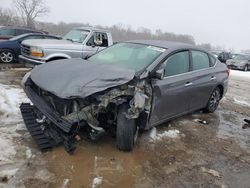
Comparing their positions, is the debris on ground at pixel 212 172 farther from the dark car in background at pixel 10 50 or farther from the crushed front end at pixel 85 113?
the dark car in background at pixel 10 50

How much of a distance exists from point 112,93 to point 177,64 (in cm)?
172

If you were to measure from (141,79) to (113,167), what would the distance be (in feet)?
4.45

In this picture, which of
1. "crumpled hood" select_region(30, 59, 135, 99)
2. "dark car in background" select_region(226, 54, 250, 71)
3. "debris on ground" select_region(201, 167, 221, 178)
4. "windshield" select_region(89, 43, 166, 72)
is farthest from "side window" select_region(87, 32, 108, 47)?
"dark car in background" select_region(226, 54, 250, 71)

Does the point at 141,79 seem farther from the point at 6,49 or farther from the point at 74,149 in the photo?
the point at 6,49

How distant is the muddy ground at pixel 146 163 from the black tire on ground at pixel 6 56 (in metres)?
7.57

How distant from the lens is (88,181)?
3111 mm

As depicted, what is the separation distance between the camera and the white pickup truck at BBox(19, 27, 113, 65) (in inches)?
307

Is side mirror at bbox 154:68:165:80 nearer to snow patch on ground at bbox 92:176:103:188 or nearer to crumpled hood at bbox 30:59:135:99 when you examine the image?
crumpled hood at bbox 30:59:135:99

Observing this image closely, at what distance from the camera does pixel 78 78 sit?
3695 mm

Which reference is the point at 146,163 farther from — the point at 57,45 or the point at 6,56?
the point at 6,56

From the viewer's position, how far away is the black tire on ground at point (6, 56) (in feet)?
35.5

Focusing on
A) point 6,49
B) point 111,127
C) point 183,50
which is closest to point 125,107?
point 111,127

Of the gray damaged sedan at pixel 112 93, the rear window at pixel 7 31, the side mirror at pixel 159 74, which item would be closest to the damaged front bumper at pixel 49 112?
the gray damaged sedan at pixel 112 93

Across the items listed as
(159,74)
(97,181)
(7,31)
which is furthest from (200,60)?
(7,31)
